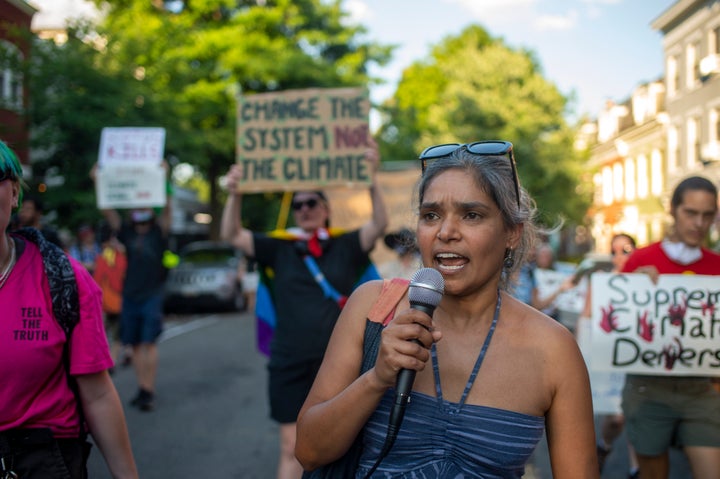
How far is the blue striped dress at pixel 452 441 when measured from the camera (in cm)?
204

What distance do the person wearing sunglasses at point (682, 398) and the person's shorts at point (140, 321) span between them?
16.9ft

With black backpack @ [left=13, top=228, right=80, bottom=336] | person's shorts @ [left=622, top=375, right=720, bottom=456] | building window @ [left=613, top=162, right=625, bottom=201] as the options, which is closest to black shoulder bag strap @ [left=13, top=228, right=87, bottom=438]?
black backpack @ [left=13, top=228, right=80, bottom=336]

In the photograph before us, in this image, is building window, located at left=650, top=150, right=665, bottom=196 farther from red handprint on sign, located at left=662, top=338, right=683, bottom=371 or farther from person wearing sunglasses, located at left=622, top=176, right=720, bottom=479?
red handprint on sign, located at left=662, top=338, right=683, bottom=371

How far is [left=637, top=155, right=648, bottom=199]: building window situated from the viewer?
39594 mm

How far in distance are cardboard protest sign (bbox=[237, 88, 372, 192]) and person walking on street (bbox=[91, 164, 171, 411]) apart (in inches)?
95.8

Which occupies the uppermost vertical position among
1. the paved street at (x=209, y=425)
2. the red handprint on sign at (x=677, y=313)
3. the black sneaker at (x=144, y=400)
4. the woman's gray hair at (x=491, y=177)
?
the woman's gray hair at (x=491, y=177)

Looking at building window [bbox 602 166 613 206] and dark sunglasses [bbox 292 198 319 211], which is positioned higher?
building window [bbox 602 166 613 206]

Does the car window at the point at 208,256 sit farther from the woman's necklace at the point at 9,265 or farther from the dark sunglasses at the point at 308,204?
the woman's necklace at the point at 9,265

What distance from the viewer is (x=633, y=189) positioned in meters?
41.7

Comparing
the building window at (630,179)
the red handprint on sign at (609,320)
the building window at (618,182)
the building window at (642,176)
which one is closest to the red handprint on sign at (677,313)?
the red handprint on sign at (609,320)

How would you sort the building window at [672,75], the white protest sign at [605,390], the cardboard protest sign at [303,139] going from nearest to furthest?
the white protest sign at [605,390] < the cardboard protest sign at [303,139] < the building window at [672,75]

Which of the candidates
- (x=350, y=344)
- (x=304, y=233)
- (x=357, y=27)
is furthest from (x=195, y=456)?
(x=357, y=27)

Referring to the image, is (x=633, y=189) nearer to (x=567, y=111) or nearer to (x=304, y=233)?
(x=567, y=111)

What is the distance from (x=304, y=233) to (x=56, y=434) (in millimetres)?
2738
